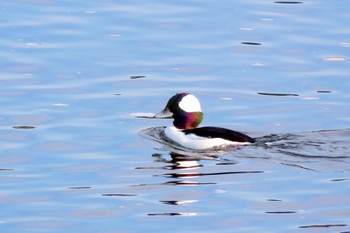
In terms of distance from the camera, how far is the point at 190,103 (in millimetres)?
17500

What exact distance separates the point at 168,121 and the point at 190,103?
1.38m

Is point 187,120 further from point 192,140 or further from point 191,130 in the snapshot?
point 192,140

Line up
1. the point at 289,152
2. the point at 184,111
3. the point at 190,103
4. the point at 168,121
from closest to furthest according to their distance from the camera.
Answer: the point at 289,152, the point at 190,103, the point at 184,111, the point at 168,121

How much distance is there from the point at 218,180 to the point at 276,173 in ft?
2.17

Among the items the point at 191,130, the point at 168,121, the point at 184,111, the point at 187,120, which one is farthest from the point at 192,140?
the point at 168,121

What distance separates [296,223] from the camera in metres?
12.9

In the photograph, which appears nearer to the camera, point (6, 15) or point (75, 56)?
point (75, 56)

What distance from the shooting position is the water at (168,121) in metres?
13.5

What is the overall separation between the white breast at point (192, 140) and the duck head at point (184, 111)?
0.52 ft

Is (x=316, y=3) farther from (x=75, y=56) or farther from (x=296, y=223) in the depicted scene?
(x=296, y=223)

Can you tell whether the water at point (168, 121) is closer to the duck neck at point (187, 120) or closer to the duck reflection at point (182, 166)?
the duck reflection at point (182, 166)

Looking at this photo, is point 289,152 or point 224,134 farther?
point 224,134

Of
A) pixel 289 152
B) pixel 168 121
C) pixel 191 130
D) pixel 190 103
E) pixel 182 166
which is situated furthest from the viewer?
pixel 168 121

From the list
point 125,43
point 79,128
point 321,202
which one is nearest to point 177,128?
point 79,128
